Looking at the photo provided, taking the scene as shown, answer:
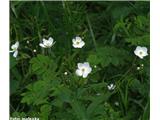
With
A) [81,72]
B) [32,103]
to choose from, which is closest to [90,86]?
[81,72]

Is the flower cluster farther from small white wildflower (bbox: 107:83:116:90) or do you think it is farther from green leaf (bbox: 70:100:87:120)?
green leaf (bbox: 70:100:87:120)

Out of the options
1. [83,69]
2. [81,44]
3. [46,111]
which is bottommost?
[46,111]

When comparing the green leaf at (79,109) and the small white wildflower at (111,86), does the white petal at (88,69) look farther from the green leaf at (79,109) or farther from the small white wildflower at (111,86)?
the green leaf at (79,109)

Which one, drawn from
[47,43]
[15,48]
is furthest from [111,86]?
[15,48]

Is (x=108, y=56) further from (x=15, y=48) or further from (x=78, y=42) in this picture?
(x=15, y=48)

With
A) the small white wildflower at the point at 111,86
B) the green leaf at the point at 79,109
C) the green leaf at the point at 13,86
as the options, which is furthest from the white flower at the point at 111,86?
the green leaf at the point at 13,86
